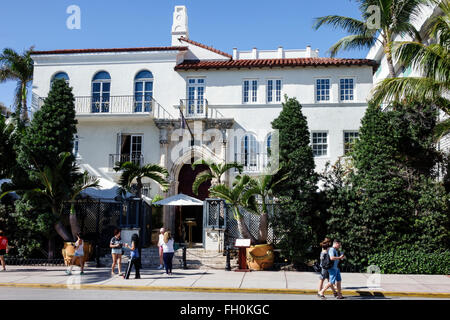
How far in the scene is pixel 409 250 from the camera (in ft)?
51.4

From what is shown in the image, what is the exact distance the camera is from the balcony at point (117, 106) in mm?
24031

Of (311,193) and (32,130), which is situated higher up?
(32,130)

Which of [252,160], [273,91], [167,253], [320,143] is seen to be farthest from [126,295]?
[273,91]

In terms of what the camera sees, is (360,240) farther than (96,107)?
No

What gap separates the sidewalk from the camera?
12242mm

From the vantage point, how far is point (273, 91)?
2408cm

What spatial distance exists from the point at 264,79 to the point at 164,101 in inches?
228

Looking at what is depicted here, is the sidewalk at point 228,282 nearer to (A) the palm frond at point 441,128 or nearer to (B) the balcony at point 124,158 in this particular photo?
(A) the palm frond at point 441,128

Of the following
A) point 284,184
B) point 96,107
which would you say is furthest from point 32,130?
A: point 284,184

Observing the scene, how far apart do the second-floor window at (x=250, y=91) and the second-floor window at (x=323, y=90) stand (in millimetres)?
3456

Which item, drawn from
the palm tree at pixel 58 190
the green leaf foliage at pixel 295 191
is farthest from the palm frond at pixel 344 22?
the palm tree at pixel 58 190

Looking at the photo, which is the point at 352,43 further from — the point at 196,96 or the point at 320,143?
the point at 196,96

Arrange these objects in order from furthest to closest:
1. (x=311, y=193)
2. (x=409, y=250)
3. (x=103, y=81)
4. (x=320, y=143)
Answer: (x=103, y=81) < (x=320, y=143) < (x=311, y=193) < (x=409, y=250)
